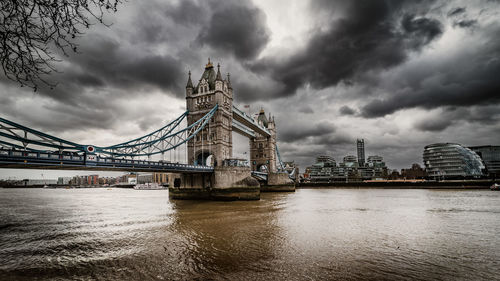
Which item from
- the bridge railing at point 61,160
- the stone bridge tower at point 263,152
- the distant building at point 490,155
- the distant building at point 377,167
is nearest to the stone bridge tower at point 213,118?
the bridge railing at point 61,160

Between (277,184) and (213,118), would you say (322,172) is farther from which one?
(213,118)

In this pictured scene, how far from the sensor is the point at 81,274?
5.45 metres

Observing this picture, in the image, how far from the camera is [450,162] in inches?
3108

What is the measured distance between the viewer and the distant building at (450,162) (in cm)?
7650

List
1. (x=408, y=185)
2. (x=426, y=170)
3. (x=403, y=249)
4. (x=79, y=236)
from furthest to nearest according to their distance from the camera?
(x=426, y=170), (x=408, y=185), (x=79, y=236), (x=403, y=249)

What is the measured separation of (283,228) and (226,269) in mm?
5662

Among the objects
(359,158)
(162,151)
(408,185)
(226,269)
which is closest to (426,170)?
(408,185)

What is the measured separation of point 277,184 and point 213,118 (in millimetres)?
22187

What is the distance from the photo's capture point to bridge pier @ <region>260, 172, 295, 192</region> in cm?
4656

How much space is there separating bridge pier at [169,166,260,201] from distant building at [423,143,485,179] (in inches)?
2987

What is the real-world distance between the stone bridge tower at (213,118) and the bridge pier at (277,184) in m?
17.5

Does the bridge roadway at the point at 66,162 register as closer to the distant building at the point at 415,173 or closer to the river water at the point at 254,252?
the river water at the point at 254,252

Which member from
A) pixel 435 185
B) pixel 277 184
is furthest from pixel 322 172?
pixel 277 184

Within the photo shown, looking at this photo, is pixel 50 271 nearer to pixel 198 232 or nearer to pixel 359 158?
pixel 198 232
